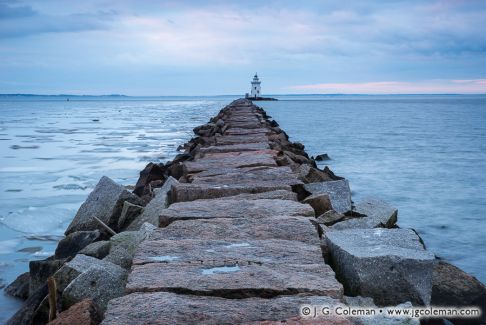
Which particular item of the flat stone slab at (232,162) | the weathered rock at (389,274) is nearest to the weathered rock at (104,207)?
the flat stone slab at (232,162)

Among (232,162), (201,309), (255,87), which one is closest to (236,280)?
(201,309)

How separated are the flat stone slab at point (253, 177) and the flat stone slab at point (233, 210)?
60 cm

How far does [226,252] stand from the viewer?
220 cm

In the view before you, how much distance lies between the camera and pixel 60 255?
352cm

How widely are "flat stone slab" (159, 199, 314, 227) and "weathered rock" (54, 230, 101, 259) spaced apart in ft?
2.76

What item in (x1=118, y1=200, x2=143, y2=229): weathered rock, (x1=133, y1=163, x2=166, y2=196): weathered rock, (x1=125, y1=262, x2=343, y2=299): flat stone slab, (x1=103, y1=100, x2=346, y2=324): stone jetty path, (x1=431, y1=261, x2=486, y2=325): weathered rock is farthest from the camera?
(x1=133, y1=163, x2=166, y2=196): weathered rock

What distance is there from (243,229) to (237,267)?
1.59 feet

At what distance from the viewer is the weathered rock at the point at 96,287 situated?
2.25 meters

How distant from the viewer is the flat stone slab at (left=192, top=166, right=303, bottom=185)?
11.9ft

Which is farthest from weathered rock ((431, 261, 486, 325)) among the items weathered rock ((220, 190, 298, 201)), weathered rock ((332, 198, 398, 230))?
weathered rock ((220, 190, 298, 201))

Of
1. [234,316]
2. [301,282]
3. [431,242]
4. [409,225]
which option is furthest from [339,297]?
[409,225]

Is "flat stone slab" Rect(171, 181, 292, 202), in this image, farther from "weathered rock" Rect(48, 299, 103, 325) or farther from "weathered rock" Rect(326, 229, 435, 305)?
"weathered rock" Rect(48, 299, 103, 325)

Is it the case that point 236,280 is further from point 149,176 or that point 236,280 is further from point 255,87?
point 255,87

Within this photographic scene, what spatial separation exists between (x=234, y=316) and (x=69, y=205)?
440 cm
